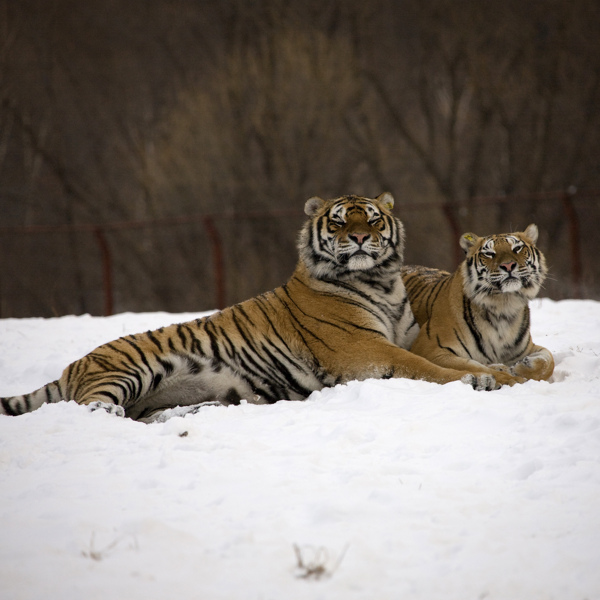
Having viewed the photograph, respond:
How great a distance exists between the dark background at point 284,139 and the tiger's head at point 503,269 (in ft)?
31.6

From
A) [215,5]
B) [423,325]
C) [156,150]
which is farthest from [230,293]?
[423,325]

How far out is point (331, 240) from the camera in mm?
4809

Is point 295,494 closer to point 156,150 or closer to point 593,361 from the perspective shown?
point 593,361

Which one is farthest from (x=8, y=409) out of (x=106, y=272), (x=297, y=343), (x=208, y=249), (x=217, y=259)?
(x=208, y=249)

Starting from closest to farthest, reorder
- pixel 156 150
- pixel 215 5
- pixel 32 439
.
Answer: pixel 32 439 → pixel 156 150 → pixel 215 5

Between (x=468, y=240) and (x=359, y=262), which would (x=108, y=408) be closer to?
(x=359, y=262)

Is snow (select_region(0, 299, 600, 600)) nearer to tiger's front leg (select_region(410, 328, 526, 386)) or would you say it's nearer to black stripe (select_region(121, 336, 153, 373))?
tiger's front leg (select_region(410, 328, 526, 386))

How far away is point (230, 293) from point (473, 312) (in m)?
10.7

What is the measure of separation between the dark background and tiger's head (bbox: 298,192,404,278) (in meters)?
9.48

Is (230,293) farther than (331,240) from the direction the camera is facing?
Yes

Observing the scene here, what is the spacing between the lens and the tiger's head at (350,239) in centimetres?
471

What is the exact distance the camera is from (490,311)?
458 centimetres

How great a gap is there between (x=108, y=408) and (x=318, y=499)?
1.66m

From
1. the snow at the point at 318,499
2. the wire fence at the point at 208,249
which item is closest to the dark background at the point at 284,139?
the wire fence at the point at 208,249
